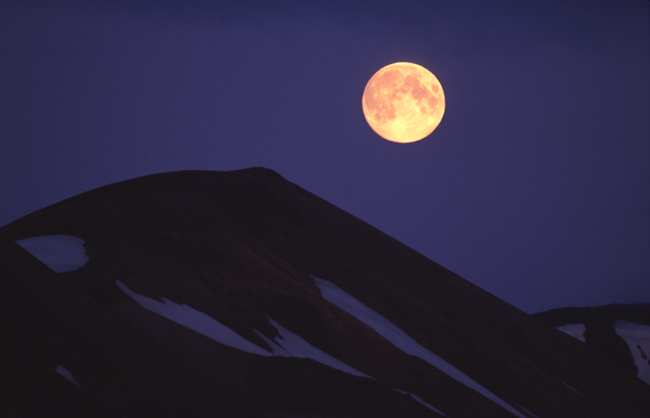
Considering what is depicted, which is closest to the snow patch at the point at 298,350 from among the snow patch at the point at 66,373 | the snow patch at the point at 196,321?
the snow patch at the point at 196,321

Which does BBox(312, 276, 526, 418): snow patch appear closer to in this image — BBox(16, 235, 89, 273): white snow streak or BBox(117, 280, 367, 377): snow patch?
BBox(117, 280, 367, 377): snow patch

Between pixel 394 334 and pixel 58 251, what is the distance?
12.3 meters

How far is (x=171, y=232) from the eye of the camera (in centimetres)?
1802

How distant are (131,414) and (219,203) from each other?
55.6 feet

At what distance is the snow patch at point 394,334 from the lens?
18.9 meters

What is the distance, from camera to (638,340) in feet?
228

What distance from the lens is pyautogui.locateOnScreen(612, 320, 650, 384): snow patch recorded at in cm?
6259

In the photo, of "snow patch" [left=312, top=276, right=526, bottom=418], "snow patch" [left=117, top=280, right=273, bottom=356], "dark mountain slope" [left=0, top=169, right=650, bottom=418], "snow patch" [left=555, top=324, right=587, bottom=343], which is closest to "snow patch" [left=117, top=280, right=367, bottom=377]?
"snow patch" [left=117, top=280, right=273, bottom=356]

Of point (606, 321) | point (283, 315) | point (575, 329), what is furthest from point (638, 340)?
point (283, 315)

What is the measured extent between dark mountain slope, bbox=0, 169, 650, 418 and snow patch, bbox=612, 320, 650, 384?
35.8 m

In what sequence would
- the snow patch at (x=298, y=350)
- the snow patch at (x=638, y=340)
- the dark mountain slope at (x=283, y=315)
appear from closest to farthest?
1. the dark mountain slope at (x=283, y=315)
2. the snow patch at (x=298, y=350)
3. the snow patch at (x=638, y=340)

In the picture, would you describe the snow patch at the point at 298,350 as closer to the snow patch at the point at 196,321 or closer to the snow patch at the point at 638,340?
the snow patch at the point at 196,321

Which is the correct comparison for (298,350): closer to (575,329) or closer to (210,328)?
(210,328)

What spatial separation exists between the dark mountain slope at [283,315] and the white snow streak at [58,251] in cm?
32
